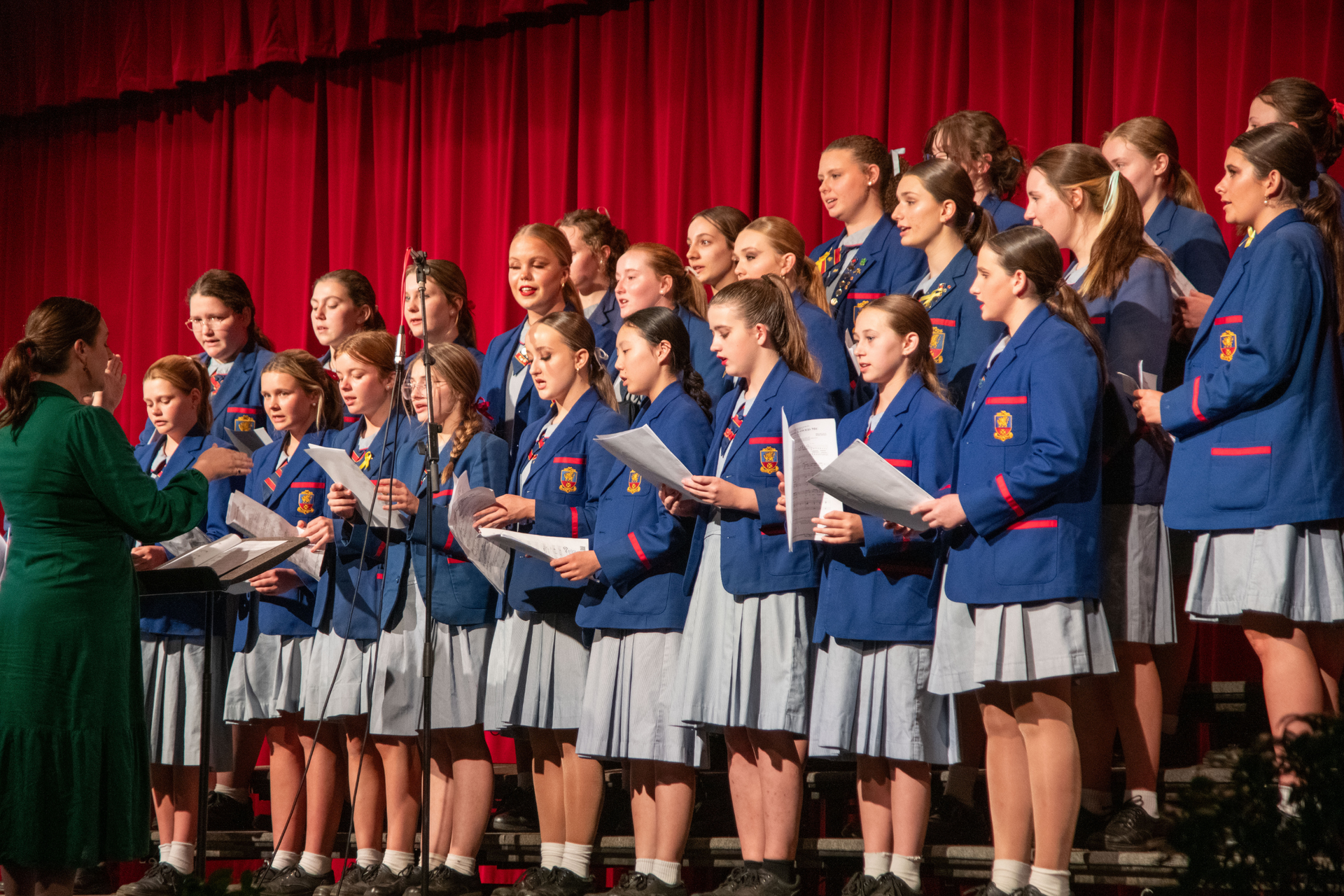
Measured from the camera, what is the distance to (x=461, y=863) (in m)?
3.65

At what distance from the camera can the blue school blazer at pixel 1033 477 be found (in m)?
2.81

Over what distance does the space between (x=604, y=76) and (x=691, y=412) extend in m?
3.15

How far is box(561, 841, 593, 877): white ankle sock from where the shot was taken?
137 inches

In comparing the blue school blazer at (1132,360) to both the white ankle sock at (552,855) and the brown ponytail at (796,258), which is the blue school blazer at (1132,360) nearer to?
the brown ponytail at (796,258)

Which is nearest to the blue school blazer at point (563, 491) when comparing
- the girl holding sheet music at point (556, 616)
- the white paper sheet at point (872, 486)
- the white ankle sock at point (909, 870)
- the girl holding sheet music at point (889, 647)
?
the girl holding sheet music at point (556, 616)

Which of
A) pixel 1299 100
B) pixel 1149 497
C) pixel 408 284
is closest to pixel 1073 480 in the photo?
pixel 1149 497

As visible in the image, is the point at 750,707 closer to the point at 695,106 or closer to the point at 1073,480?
the point at 1073,480

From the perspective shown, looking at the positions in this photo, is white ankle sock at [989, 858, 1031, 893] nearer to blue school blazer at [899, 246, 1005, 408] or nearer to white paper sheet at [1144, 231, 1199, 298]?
blue school blazer at [899, 246, 1005, 408]

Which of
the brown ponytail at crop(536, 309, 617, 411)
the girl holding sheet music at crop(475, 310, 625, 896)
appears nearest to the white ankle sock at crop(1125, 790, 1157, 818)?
the girl holding sheet music at crop(475, 310, 625, 896)

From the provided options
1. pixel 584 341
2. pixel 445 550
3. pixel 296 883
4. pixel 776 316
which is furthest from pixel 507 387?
pixel 296 883

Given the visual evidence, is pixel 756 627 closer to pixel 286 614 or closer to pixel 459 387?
pixel 459 387

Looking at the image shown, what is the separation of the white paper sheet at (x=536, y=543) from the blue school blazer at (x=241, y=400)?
169cm

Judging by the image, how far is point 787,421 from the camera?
3.24 meters

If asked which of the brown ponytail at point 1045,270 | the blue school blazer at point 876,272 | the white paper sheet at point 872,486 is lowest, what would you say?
the white paper sheet at point 872,486
